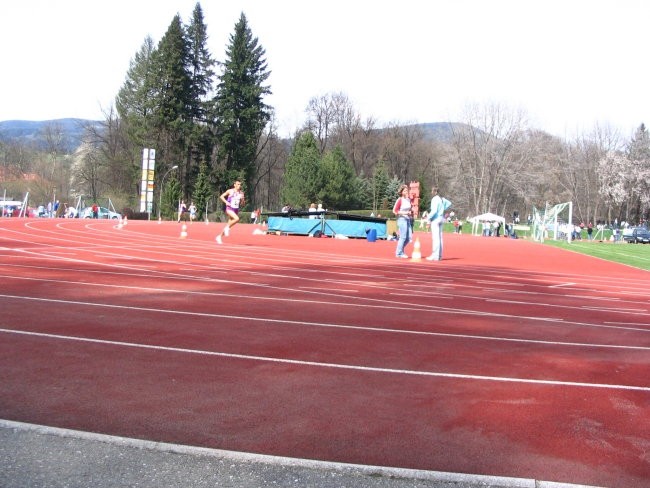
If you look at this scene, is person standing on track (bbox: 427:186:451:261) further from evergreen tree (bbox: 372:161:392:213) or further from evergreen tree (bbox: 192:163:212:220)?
evergreen tree (bbox: 372:161:392:213)

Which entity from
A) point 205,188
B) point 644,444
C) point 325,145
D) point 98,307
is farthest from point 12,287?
point 325,145

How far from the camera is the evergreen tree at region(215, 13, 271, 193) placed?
7788 centimetres

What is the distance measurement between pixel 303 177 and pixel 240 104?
1259 cm

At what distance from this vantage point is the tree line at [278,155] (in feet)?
249

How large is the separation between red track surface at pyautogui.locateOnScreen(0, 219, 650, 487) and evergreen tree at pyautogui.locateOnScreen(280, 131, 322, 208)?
72992 mm

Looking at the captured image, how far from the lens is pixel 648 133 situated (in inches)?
3789

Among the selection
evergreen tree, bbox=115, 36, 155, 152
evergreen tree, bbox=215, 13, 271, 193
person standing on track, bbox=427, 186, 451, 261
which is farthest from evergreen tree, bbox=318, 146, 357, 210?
person standing on track, bbox=427, 186, 451, 261

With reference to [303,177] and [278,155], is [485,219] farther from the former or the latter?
[278,155]

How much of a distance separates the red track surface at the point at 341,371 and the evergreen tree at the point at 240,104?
67176 mm

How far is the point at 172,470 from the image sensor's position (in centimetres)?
365

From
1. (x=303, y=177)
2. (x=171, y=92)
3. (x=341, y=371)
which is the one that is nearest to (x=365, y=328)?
(x=341, y=371)

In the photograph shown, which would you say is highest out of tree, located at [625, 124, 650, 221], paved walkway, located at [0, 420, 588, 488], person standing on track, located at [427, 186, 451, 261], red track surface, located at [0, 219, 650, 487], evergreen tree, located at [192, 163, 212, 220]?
tree, located at [625, 124, 650, 221]

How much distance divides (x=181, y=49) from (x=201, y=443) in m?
75.4

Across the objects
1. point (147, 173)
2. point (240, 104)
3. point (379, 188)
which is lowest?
point (147, 173)
